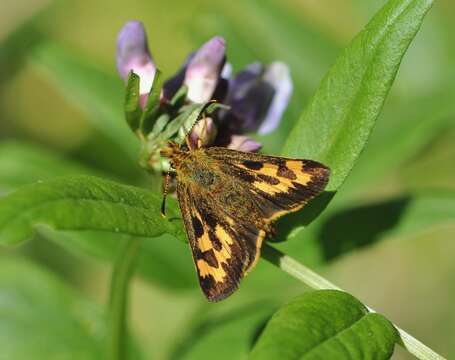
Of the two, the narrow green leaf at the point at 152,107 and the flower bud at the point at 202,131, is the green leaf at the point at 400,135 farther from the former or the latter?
the narrow green leaf at the point at 152,107

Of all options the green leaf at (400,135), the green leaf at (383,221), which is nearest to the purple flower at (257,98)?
the green leaf at (383,221)

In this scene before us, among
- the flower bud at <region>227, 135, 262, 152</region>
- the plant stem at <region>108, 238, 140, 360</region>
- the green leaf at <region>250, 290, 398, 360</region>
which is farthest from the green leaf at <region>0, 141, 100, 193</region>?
the green leaf at <region>250, 290, 398, 360</region>

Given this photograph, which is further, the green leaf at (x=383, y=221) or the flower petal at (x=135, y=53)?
the green leaf at (x=383, y=221)

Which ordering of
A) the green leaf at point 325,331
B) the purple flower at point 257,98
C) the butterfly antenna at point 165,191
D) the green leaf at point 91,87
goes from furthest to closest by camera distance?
1. the green leaf at point 91,87
2. the purple flower at point 257,98
3. the butterfly antenna at point 165,191
4. the green leaf at point 325,331

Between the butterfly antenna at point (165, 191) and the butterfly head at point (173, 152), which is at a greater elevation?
the butterfly head at point (173, 152)

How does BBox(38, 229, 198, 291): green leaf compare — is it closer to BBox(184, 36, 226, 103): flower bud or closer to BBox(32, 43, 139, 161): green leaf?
BBox(32, 43, 139, 161): green leaf

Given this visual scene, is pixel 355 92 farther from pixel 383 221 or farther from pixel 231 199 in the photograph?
pixel 383 221

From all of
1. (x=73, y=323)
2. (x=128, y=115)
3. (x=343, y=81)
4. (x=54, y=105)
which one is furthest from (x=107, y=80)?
(x=54, y=105)
